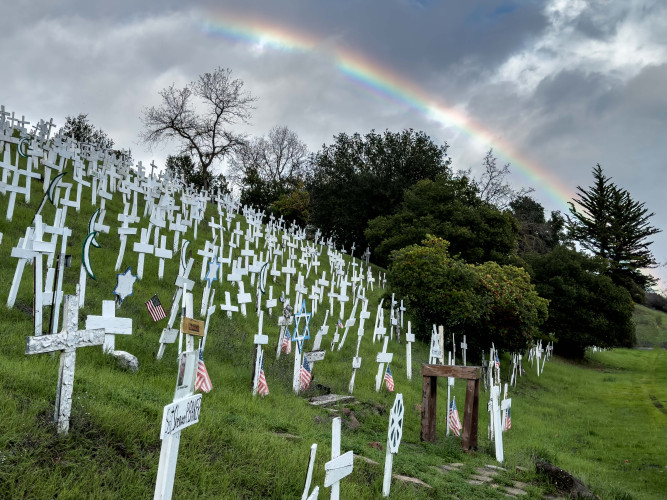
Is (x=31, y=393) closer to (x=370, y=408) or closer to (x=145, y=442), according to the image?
(x=145, y=442)

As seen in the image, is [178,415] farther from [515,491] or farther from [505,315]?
[505,315]

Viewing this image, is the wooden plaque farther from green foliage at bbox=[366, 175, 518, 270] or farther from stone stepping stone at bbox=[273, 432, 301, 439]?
green foliage at bbox=[366, 175, 518, 270]

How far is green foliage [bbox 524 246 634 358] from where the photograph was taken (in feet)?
123

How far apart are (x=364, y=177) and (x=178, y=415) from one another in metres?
41.2

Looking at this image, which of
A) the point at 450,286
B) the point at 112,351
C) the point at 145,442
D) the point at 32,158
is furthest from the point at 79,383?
the point at 450,286

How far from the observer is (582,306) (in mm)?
38250

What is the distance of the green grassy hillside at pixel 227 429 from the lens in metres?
4.47

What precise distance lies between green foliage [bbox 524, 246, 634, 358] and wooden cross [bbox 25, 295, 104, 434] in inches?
1429

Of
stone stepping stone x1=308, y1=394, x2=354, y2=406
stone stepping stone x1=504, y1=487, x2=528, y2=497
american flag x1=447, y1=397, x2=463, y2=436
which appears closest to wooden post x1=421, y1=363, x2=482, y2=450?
american flag x1=447, y1=397, x2=463, y2=436

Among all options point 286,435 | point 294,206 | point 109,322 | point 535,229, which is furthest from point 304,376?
point 535,229

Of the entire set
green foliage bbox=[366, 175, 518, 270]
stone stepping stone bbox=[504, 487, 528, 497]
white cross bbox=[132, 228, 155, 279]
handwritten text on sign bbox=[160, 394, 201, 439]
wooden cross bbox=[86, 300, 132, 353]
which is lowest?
stone stepping stone bbox=[504, 487, 528, 497]

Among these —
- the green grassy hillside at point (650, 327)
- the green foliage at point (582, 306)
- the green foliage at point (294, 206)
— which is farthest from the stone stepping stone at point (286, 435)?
the green grassy hillside at point (650, 327)

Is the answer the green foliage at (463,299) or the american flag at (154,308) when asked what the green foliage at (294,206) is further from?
the american flag at (154,308)

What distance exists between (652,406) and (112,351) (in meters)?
21.6
